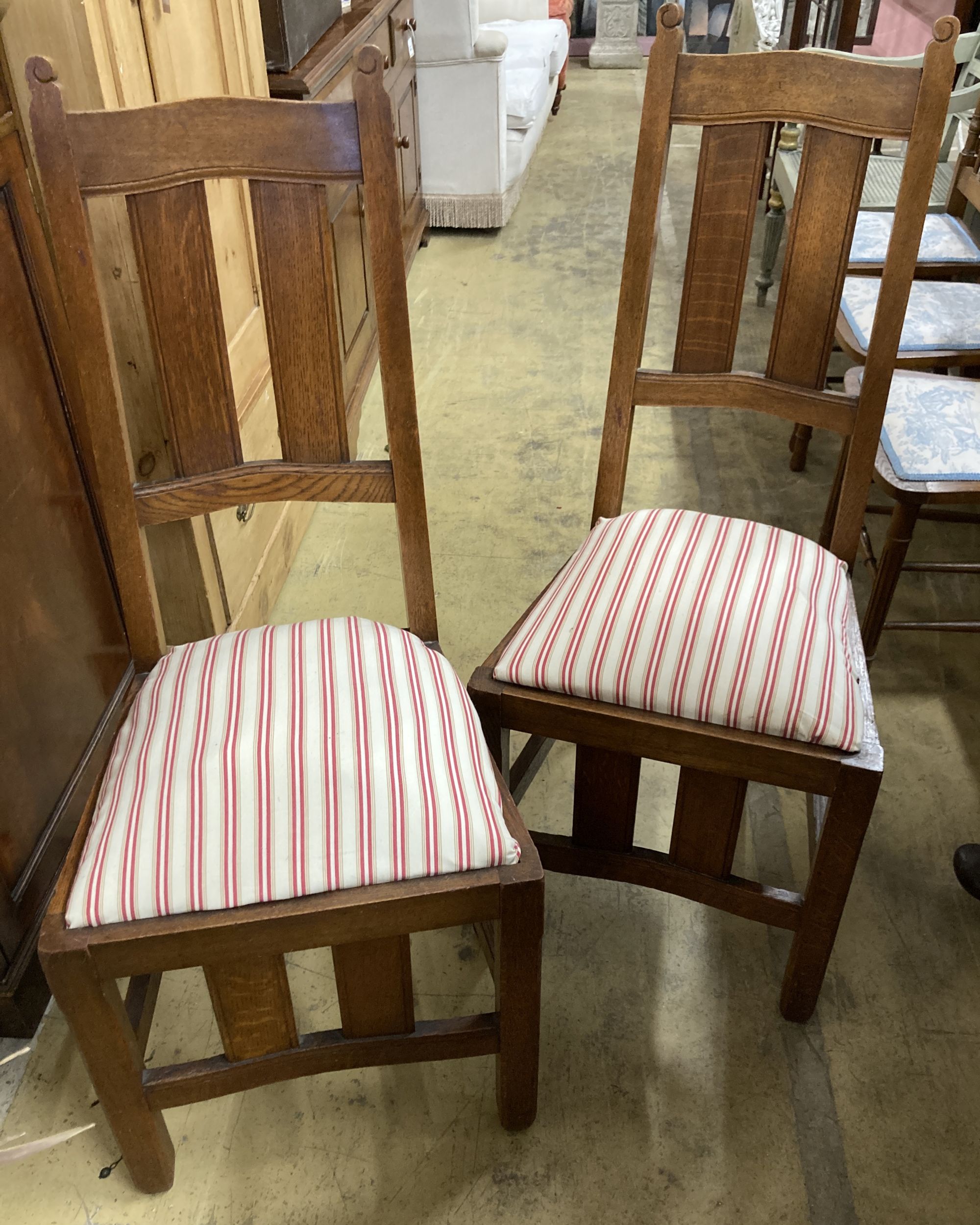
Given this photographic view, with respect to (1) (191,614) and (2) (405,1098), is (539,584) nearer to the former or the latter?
(1) (191,614)

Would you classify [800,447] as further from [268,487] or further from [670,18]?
[268,487]

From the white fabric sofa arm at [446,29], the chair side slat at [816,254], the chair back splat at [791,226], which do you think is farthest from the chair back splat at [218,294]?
the white fabric sofa arm at [446,29]

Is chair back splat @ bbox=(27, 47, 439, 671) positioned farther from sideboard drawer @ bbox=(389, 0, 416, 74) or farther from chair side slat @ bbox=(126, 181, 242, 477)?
sideboard drawer @ bbox=(389, 0, 416, 74)

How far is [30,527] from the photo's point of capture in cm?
127

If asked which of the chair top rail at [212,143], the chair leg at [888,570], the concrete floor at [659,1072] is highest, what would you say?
the chair top rail at [212,143]

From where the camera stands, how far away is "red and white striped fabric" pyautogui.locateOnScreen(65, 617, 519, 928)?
94cm

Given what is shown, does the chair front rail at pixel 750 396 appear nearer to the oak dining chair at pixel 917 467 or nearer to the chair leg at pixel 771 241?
the oak dining chair at pixel 917 467

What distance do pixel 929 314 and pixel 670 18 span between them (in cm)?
105

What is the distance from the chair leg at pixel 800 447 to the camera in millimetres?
2439

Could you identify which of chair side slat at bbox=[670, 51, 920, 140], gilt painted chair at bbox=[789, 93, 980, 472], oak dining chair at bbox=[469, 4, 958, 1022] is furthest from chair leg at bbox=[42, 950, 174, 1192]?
gilt painted chair at bbox=[789, 93, 980, 472]

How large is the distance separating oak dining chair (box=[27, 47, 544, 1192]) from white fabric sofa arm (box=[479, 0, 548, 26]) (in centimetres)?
438

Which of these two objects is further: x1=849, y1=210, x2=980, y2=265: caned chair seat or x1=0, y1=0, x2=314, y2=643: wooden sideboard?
x1=849, y1=210, x2=980, y2=265: caned chair seat

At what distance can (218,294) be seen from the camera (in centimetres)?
112

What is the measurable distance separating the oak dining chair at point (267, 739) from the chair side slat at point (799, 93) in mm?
421
